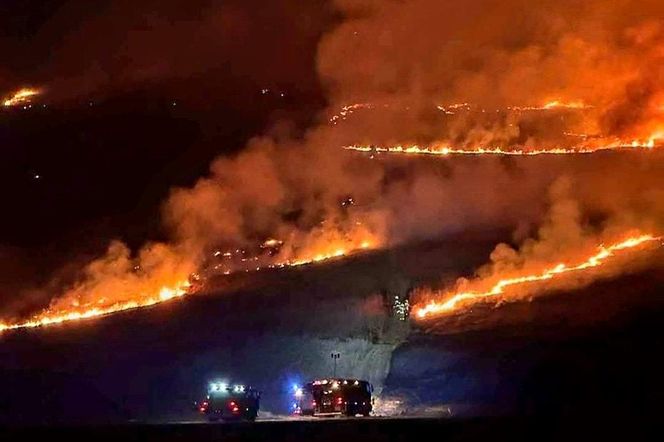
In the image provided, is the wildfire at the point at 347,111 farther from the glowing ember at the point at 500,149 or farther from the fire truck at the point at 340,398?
the fire truck at the point at 340,398

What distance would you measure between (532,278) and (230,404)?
23.4 metres

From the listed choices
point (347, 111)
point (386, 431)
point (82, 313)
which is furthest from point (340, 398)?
point (347, 111)

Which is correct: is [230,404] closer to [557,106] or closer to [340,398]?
[340,398]

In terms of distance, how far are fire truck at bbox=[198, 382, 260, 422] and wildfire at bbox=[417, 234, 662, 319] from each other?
1761 centimetres

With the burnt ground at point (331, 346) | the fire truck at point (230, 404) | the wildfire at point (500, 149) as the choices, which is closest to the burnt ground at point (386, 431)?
the burnt ground at point (331, 346)

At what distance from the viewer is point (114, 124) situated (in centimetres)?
7425

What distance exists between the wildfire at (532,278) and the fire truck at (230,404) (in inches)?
693

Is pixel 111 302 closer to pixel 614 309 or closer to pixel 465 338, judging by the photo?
pixel 465 338

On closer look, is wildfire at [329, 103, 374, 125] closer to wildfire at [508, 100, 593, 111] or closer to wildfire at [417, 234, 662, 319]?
wildfire at [508, 100, 593, 111]

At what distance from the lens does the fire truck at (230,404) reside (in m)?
39.6

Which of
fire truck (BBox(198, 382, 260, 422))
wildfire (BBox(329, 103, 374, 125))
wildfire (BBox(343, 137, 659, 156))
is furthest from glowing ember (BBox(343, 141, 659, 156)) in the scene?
fire truck (BBox(198, 382, 260, 422))

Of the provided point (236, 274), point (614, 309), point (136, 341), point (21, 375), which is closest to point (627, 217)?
point (614, 309)

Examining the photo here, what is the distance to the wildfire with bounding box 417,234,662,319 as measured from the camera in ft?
182

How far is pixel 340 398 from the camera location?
4103 centimetres
